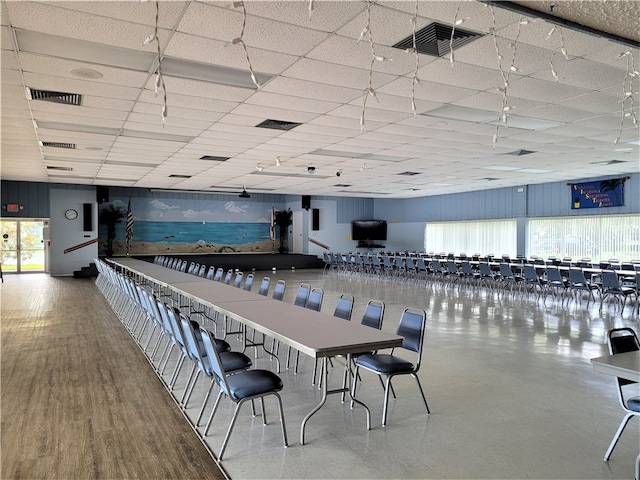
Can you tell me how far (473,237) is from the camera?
18000 mm

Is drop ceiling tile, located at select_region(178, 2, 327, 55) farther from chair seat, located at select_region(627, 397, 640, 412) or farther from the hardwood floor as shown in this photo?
chair seat, located at select_region(627, 397, 640, 412)

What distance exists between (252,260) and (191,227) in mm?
3167

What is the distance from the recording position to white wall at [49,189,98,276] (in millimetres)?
15906

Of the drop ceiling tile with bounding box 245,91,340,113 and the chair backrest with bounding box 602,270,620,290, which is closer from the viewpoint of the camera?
the drop ceiling tile with bounding box 245,91,340,113

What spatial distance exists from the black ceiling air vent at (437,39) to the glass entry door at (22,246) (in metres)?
16.4

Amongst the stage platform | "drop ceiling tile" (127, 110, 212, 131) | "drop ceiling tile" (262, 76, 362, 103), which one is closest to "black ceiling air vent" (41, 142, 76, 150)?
"drop ceiling tile" (127, 110, 212, 131)

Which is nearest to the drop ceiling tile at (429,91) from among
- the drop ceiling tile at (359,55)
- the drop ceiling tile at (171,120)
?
the drop ceiling tile at (359,55)

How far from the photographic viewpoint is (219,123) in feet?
22.2

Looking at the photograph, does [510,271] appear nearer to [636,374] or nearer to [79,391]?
[636,374]

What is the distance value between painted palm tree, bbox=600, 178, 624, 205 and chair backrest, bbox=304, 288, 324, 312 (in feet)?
36.6

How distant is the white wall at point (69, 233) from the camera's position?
15906 mm

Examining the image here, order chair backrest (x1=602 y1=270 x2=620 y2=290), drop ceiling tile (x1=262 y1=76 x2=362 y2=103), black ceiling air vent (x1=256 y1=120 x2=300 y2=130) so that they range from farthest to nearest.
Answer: chair backrest (x1=602 y1=270 x2=620 y2=290), black ceiling air vent (x1=256 y1=120 x2=300 y2=130), drop ceiling tile (x1=262 y1=76 x2=362 y2=103)

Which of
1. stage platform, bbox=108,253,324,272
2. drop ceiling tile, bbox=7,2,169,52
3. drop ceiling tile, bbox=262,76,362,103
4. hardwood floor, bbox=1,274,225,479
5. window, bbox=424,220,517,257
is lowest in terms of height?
hardwood floor, bbox=1,274,225,479

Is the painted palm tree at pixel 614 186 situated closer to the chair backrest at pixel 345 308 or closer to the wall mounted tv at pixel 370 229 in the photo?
the wall mounted tv at pixel 370 229
